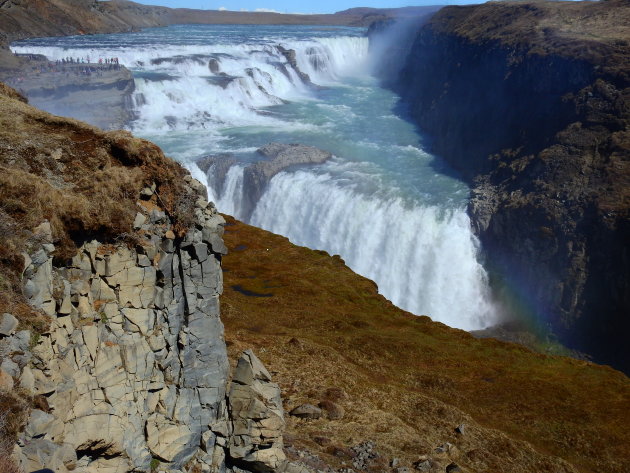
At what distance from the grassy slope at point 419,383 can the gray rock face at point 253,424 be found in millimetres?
3085

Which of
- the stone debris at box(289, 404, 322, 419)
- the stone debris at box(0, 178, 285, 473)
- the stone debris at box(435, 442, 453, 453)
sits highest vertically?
the stone debris at box(0, 178, 285, 473)

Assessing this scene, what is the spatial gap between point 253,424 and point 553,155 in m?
43.6

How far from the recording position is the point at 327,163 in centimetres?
Answer: 5838

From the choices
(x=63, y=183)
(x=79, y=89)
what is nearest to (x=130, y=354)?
(x=63, y=183)

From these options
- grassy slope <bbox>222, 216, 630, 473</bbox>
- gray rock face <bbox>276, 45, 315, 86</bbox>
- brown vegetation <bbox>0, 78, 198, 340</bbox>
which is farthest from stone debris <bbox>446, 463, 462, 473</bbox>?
gray rock face <bbox>276, 45, 315, 86</bbox>

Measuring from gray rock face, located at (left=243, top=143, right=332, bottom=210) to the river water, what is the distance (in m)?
0.75

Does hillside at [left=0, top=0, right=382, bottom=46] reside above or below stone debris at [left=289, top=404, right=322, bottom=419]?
above

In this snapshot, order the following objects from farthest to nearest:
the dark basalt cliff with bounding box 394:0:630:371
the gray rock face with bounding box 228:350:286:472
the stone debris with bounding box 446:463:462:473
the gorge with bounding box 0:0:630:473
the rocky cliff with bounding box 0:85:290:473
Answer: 1. the dark basalt cliff with bounding box 394:0:630:371
2. the stone debris with bounding box 446:463:462:473
3. the gray rock face with bounding box 228:350:286:472
4. the gorge with bounding box 0:0:630:473
5. the rocky cliff with bounding box 0:85:290:473

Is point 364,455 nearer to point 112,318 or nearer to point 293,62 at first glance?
point 112,318

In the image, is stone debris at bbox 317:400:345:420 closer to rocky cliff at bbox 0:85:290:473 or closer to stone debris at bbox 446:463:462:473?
stone debris at bbox 446:463:462:473

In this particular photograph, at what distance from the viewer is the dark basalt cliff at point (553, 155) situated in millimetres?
41875

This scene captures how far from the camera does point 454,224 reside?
4881cm

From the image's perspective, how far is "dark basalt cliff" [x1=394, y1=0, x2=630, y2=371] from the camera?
1649 inches

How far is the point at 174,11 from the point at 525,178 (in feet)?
582
